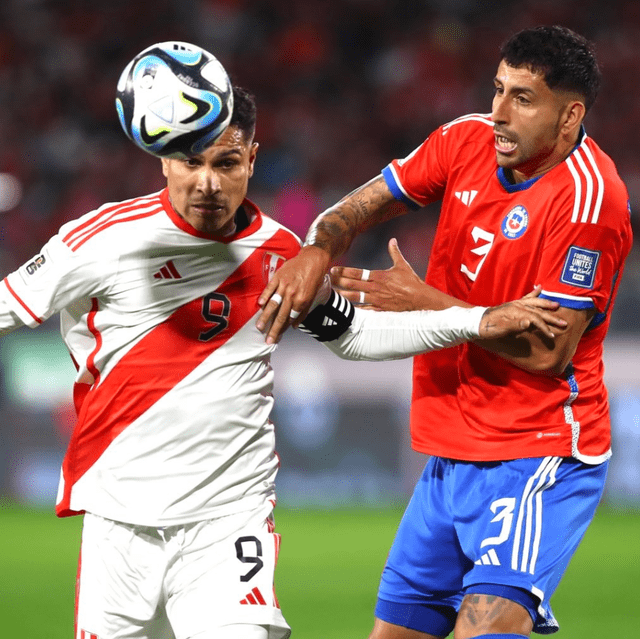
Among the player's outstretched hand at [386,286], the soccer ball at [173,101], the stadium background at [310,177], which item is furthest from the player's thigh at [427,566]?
the stadium background at [310,177]

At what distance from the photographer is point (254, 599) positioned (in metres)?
3.28

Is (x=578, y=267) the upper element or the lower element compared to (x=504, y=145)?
lower

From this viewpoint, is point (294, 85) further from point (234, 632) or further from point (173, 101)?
point (234, 632)

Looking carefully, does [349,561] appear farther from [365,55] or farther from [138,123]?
[365,55]

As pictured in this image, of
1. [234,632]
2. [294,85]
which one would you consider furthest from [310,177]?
[234,632]

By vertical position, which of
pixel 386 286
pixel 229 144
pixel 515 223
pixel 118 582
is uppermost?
pixel 229 144

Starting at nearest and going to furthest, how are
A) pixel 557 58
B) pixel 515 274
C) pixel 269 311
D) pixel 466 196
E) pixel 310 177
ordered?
pixel 269 311 < pixel 557 58 < pixel 515 274 < pixel 466 196 < pixel 310 177

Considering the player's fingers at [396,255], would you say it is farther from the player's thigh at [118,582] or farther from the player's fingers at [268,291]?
the player's thigh at [118,582]

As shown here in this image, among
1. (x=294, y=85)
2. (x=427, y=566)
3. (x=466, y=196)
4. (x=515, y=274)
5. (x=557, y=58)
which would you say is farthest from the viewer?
(x=294, y=85)

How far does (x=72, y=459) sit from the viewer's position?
3430mm

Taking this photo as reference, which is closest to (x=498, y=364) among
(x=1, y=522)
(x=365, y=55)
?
(x=1, y=522)

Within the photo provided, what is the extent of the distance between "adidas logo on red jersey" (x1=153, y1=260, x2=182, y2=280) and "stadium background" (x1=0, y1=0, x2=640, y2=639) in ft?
11.6

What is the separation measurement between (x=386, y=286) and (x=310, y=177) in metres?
9.00

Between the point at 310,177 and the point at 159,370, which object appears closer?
A: the point at 159,370
